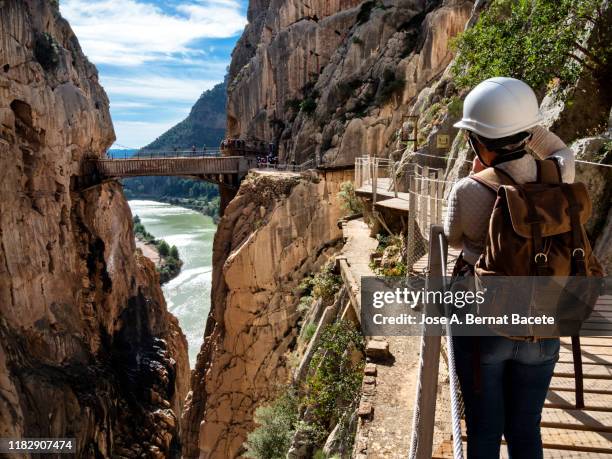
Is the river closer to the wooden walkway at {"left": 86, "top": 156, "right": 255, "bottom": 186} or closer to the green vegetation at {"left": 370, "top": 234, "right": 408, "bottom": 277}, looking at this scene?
the wooden walkway at {"left": 86, "top": 156, "right": 255, "bottom": 186}

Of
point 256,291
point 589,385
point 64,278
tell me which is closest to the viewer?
point 589,385

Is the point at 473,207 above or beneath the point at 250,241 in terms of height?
above

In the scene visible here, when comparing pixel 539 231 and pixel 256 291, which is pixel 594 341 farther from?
pixel 256 291

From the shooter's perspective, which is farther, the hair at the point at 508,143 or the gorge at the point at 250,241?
the gorge at the point at 250,241

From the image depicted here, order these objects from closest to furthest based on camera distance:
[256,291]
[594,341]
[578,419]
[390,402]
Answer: [578,419], [594,341], [390,402], [256,291]

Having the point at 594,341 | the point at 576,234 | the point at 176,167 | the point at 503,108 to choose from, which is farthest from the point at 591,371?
the point at 176,167

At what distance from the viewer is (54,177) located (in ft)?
64.9

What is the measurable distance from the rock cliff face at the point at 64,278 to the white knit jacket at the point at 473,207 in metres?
15.9

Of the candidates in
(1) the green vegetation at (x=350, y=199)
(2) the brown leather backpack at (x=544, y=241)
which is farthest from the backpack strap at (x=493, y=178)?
(1) the green vegetation at (x=350, y=199)

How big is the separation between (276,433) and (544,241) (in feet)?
25.7

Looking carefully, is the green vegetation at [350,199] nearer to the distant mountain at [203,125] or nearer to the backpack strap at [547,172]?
the backpack strap at [547,172]

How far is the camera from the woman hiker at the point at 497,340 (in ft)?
6.09

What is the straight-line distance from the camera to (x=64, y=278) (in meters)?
20.4

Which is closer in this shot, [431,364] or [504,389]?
[504,389]
